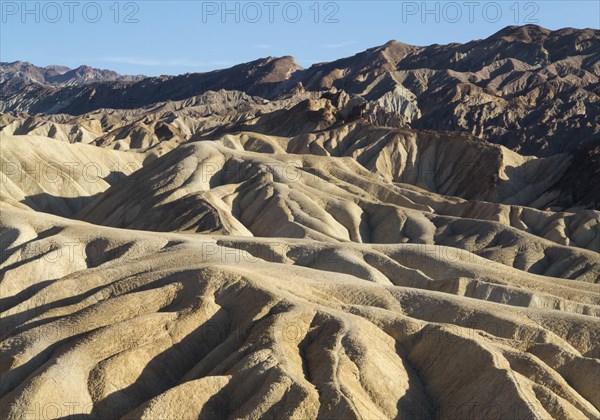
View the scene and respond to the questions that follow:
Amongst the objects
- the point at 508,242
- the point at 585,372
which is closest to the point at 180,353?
the point at 585,372

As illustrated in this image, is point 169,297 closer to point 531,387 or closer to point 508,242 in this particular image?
point 531,387

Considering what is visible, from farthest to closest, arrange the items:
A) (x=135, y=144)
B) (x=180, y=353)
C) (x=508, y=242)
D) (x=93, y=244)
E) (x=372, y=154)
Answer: (x=135, y=144) < (x=372, y=154) < (x=508, y=242) < (x=93, y=244) < (x=180, y=353)

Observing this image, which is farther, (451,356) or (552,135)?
(552,135)

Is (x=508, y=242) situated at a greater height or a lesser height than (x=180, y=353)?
lesser

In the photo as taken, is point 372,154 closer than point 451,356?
No

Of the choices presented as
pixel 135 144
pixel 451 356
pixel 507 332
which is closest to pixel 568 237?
pixel 507 332

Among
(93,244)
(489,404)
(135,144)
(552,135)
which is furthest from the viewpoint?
(135,144)

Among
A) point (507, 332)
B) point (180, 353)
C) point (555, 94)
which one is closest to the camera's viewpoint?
point (180, 353)

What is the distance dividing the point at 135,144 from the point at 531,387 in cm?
15022

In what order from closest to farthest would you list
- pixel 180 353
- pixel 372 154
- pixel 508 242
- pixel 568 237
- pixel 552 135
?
pixel 180 353 < pixel 508 242 < pixel 568 237 < pixel 372 154 < pixel 552 135

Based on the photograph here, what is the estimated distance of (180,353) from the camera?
1636 inches

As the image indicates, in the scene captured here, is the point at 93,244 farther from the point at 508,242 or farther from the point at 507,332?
the point at 508,242

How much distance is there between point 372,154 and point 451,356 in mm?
100013

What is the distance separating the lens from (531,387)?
36.3 m
